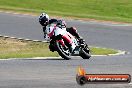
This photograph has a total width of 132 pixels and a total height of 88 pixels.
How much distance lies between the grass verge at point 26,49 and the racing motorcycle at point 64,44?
1.35m

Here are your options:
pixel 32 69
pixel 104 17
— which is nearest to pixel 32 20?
pixel 104 17

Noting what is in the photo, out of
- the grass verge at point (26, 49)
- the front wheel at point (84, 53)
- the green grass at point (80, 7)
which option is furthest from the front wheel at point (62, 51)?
the green grass at point (80, 7)

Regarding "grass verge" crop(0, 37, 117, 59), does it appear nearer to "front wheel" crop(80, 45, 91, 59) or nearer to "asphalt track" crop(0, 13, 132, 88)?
"front wheel" crop(80, 45, 91, 59)

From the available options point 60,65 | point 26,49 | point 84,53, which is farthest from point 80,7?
point 60,65

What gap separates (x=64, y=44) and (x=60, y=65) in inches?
97.6

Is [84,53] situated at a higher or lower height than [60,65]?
lower

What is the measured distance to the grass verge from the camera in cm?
2100

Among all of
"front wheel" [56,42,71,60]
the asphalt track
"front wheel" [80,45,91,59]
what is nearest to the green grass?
the asphalt track

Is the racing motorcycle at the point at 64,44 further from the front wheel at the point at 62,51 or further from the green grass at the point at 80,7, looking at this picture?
the green grass at the point at 80,7

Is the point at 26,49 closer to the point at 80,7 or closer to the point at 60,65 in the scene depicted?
the point at 60,65

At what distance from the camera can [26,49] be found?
23.5 m

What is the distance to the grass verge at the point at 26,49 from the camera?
21.0 m

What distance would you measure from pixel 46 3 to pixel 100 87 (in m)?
30.9

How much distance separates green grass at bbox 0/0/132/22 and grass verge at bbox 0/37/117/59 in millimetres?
11807
